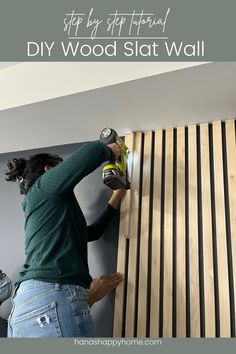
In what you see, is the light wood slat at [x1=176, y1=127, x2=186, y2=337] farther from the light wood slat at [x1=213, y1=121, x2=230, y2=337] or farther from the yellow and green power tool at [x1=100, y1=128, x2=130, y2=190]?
the yellow and green power tool at [x1=100, y1=128, x2=130, y2=190]

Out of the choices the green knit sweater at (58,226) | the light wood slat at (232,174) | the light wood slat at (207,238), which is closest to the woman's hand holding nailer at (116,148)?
the green knit sweater at (58,226)

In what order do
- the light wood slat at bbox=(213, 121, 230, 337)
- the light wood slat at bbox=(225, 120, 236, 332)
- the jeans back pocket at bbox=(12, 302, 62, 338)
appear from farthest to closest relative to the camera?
the light wood slat at bbox=(225, 120, 236, 332)
the light wood slat at bbox=(213, 121, 230, 337)
the jeans back pocket at bbox=(12, 302, 62, 338)

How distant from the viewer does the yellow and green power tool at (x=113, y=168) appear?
189 centimetres

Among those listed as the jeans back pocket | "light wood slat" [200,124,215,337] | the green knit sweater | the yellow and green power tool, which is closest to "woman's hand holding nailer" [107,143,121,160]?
the yellow and green power tool

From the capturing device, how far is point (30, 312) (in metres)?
1.42

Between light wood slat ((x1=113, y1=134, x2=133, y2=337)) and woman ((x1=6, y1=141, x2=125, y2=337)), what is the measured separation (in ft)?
1.31

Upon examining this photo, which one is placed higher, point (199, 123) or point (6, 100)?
point (6, 100)

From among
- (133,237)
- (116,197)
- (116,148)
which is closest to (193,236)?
(133,237)

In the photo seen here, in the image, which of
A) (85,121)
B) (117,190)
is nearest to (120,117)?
(85,121)

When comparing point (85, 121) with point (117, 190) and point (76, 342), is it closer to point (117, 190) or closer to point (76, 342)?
point (117, 190)

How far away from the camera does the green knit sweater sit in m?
1.48

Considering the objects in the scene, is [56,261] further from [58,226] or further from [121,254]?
[121,254]

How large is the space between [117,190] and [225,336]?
38.6 inches

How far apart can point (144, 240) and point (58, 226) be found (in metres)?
0.62
